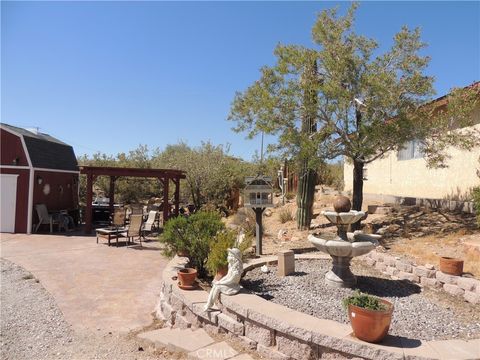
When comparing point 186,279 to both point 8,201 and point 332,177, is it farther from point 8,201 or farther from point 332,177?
point 332,177

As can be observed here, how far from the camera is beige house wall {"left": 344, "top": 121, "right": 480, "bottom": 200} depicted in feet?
34.0

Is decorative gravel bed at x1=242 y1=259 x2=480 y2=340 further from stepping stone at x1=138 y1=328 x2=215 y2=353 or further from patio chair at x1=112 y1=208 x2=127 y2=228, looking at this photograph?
patio chair at x1=112 y1=208 x2=127 y2=228

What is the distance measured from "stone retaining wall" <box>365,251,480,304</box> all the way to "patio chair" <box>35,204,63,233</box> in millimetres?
11337

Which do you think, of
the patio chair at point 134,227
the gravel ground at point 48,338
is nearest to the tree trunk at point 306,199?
the patio chair at point 134,227

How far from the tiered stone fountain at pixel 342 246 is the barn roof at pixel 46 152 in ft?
39.6

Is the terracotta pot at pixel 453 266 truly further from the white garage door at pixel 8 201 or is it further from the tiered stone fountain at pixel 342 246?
the white garage door at pixel 8 201

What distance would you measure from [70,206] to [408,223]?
13712 millimetres

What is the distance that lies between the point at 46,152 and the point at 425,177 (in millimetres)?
14433

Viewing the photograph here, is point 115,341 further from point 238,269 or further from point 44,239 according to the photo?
point 44,239

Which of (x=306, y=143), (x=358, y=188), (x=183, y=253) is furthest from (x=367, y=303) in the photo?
(x=358, y=188)

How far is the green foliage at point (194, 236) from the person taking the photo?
233 inches

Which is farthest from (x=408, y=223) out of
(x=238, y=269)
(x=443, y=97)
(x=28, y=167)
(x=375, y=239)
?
(x=28, y=167)

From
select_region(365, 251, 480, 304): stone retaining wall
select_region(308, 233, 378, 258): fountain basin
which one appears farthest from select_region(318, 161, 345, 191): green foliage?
select_region(308, 233, 378, 258): fountain basin

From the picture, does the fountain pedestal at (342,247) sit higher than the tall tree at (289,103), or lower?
lower
